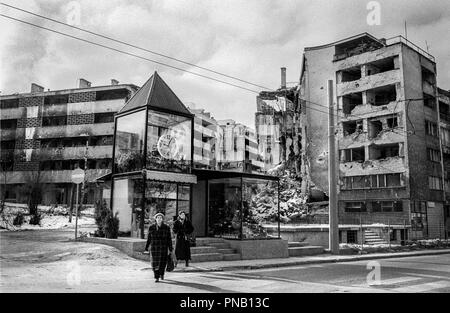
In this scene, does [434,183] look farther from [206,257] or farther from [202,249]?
[206,257]

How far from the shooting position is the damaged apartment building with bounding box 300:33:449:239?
41344mm

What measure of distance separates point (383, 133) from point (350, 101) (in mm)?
6204

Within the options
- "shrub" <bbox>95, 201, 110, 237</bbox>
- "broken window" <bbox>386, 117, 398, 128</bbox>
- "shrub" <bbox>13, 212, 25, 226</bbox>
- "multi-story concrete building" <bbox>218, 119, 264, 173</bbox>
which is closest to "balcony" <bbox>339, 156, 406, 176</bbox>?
"broken window" <bbox>386, 117, 398, 128</bbox>

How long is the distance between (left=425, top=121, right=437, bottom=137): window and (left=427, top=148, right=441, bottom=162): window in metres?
1.74

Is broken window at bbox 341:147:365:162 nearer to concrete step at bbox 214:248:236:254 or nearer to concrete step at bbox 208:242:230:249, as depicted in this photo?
concrete step at bbox 208:242:230:249

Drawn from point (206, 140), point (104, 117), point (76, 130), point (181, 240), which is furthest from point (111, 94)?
point (181, 240)

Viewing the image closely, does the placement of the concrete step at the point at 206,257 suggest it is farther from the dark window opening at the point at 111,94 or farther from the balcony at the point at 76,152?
the dark window opening at the point at 111,94

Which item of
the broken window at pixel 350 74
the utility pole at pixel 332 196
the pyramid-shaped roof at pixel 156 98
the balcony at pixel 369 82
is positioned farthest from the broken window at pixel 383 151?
the pyramid-shaped roof at pixel 156 98

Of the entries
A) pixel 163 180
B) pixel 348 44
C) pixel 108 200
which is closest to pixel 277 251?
pixel 163 180

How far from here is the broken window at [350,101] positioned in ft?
155

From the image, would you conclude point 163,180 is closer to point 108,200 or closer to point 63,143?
point 108,200

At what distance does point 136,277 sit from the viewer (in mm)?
11633

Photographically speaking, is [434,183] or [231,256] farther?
[434,183]
